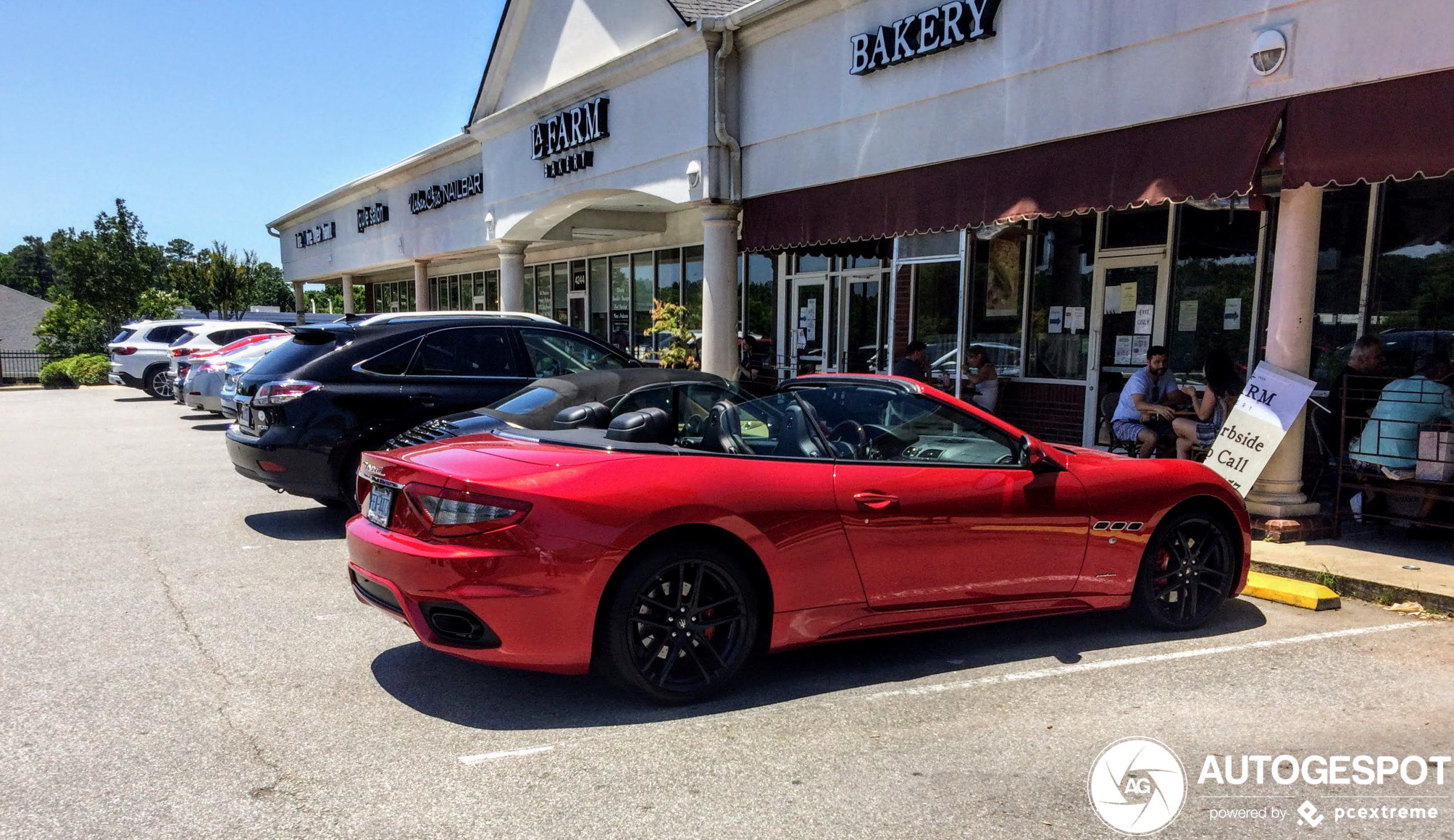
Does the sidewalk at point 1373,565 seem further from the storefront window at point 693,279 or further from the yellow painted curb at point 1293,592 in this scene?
the storefront window at point 693,279

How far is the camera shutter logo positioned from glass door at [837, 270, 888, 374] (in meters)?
10.1

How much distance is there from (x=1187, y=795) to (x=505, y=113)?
15.6 metres

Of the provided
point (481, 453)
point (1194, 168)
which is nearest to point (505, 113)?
point (1194, 168)

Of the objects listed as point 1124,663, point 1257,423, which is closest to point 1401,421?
point 1257,423

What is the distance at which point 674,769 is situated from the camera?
353 cm

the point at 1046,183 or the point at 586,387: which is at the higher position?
the point at 1046,183

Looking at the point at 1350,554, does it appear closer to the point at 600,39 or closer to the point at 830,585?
the point at 830,585

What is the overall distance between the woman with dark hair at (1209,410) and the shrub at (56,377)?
30053mm

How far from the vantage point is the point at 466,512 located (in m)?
3.86

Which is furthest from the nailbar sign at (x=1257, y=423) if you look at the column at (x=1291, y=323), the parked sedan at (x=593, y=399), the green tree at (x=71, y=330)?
the green tree at (x=71, y=330)

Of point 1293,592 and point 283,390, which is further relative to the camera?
point 283,390

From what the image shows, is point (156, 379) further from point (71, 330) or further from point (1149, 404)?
point (1149, 404)

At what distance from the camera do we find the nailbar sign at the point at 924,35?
8.80 metres

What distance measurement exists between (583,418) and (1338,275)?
282 inches
